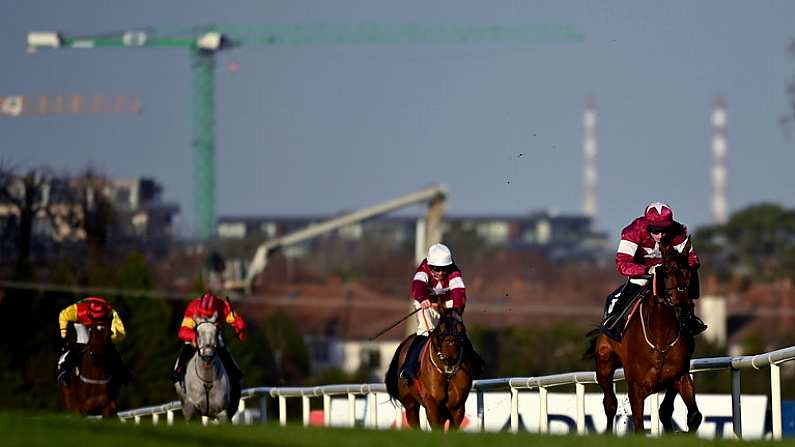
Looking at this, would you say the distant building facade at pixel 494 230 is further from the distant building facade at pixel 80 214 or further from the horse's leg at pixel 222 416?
the horse's leg at pixel 222 416

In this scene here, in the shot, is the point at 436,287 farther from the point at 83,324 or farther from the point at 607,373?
the point at 83,324

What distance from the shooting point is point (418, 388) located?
18.7 meters

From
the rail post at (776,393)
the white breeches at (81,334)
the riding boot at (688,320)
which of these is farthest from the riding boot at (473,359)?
the white breeches at (81,334)

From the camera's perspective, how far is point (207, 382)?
22.4 meters

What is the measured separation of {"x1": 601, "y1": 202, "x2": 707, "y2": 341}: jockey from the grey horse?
532cm

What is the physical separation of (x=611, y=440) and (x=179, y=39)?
132945 mm

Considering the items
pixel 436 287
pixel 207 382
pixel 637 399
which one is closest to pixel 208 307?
pixel 207 382

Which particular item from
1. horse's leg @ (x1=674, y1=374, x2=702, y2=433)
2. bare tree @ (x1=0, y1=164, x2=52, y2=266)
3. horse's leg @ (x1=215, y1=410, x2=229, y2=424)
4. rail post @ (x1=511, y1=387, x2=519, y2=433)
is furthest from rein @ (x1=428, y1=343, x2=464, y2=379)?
bare tree @ (x1=0, y1=164, x2=52, y2=266)

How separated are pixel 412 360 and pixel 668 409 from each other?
7.58ft

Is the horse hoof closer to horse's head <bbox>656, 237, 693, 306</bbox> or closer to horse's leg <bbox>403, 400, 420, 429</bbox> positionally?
horse's head <bbox>656, 237, 693, 306</bbox>

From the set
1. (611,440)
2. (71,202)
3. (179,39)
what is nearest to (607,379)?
(611,440)

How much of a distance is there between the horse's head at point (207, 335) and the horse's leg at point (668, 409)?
5668 millimetres

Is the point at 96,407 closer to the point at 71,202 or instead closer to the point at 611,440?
the point at 611,440

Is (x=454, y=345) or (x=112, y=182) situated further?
(x=112, y=182)
